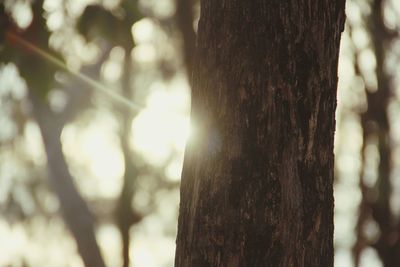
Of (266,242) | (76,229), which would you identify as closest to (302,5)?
(266,242)

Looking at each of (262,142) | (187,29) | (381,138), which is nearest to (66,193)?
(187,29)

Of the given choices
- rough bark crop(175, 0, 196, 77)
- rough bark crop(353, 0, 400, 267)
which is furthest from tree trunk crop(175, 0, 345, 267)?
rough bark crop(353, 0, 400, 267)

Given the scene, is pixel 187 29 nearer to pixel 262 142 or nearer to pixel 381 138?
pixel 381 138

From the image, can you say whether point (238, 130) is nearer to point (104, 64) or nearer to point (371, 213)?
point (371, 213)

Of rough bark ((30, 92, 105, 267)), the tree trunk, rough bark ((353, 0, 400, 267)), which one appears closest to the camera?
the tree trunk

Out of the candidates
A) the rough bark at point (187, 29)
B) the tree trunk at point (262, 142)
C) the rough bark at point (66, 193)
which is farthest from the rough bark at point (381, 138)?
the tree trunk at point (262, 142)

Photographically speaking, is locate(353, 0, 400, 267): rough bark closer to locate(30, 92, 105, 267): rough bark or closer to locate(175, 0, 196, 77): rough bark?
locate(175, 0, 196, 77): rough bark

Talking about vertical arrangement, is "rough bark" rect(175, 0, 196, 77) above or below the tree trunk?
above

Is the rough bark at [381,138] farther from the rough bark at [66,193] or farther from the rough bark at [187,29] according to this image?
the rough bark at [66,193]

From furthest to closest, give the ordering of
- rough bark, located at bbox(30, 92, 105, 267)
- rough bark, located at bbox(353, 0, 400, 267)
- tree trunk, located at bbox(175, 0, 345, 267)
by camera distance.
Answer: rough bark, located at bbox(353, 0, 400, 267) → rough bark, located at bbox(30, 92, 105, 267) → tree trunk, located at bbox(175, 0, 345, 267)

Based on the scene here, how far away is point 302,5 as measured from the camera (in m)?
2.12

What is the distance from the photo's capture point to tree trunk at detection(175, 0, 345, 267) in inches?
80.0

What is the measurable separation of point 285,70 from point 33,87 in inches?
74.4

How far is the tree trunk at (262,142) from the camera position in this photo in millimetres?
2033
